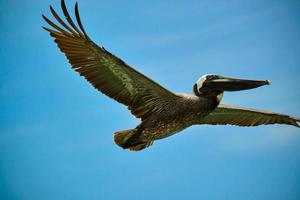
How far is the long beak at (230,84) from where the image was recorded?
27.9ft

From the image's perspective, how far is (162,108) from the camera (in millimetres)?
9289

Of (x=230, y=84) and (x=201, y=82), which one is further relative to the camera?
(x=201, y=82)

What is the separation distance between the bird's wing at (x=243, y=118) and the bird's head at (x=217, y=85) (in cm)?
177

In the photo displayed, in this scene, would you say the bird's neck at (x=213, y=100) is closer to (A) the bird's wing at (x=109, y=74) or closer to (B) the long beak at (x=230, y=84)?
(B) the long beak at (x=230, y=84)

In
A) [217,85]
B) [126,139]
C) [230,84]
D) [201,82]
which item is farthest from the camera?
[126,139]

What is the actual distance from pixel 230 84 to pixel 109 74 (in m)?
2.02

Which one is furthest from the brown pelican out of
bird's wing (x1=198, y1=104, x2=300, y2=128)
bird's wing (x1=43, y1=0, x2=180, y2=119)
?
bird's wing (x1=198, y1=104, x2=300, y2=128)

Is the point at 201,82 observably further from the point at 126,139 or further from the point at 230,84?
the point at 126,139

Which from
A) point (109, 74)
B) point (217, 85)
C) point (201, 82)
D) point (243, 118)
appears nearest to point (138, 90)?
point (109, 74)

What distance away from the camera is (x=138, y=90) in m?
9.32

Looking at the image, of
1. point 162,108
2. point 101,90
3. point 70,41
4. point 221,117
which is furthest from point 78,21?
point 221,117

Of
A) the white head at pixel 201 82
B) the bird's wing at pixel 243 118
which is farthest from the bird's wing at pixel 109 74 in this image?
the bird's wing at pixel 243 118

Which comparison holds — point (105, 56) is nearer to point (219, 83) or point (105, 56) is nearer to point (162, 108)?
point (162, 108)

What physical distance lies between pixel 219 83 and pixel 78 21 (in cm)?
242
